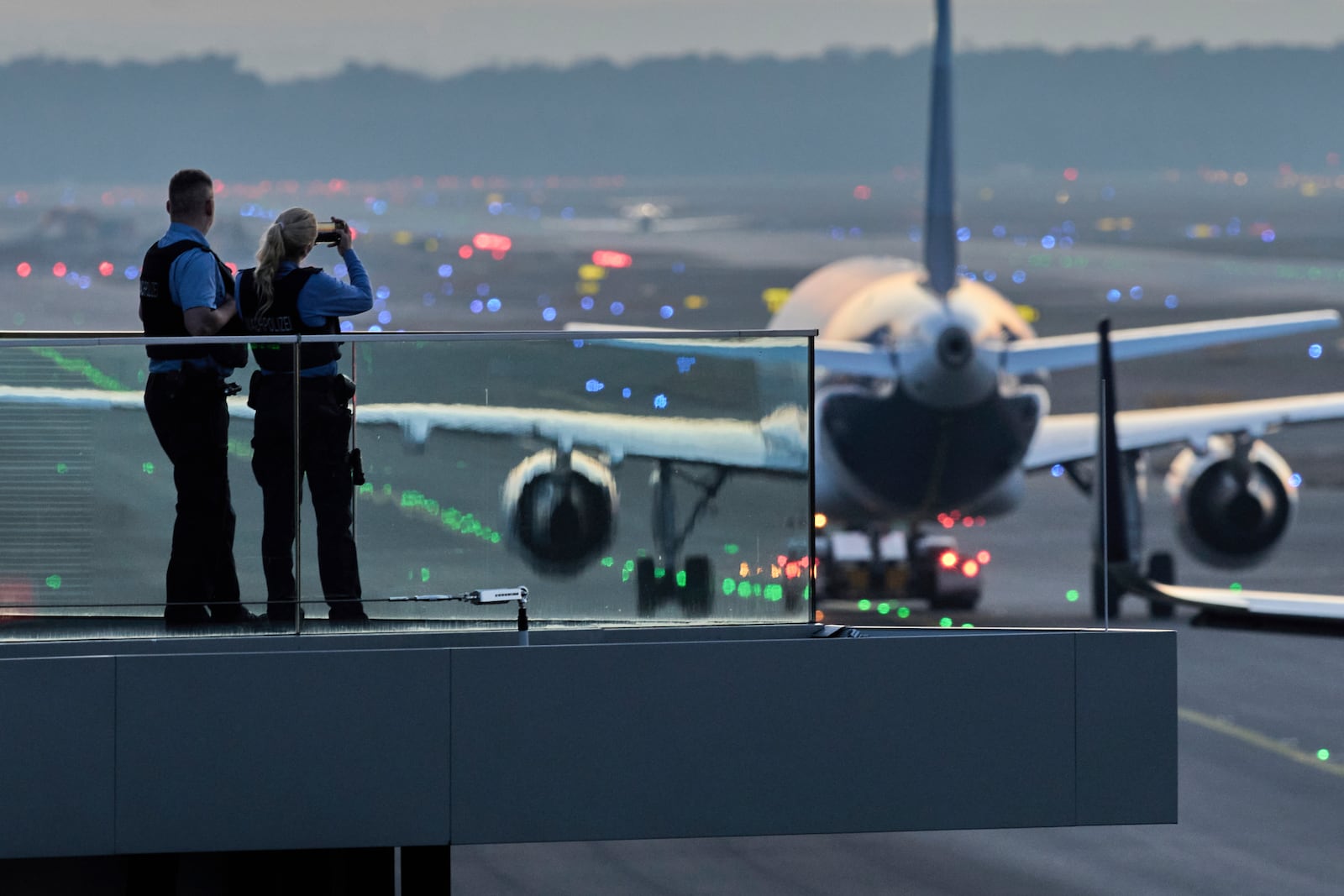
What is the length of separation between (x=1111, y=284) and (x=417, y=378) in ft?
402

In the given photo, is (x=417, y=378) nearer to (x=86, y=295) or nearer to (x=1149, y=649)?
(x=1149, y=649)

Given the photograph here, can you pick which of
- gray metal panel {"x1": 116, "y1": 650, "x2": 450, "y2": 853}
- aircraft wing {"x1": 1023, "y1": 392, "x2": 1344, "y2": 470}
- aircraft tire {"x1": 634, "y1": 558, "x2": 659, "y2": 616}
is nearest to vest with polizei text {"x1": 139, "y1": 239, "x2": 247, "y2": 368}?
gray metal panel {"x1": 116, "y1": 650, "x2": 450, "y2": 853}

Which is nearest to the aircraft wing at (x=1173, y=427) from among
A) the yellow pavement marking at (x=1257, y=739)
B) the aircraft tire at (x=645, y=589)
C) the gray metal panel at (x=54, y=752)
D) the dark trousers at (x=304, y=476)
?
the yellow pavement marking at (x=1257, y=739)

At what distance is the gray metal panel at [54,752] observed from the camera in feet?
31.0

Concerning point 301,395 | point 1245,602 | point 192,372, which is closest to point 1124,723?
point 301,395

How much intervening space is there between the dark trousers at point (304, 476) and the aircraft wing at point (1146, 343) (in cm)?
2673

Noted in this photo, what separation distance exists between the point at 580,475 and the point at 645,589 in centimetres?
80

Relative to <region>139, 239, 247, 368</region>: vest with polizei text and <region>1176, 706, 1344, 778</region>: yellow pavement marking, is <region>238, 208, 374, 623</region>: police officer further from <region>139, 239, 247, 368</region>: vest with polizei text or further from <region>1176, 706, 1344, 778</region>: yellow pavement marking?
<region>1176, 706, 1344, 778</region>: yellow pavement marking

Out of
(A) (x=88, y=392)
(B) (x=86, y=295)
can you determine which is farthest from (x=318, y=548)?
(B) (x=86, y=295)

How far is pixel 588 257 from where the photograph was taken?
122 meters

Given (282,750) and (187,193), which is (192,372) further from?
(282,750)

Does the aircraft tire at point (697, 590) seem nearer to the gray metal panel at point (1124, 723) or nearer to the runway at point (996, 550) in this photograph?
the runway at point (996, 550)

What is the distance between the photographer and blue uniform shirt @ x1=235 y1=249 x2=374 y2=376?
9.76m

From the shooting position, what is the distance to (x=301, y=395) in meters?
9.82
